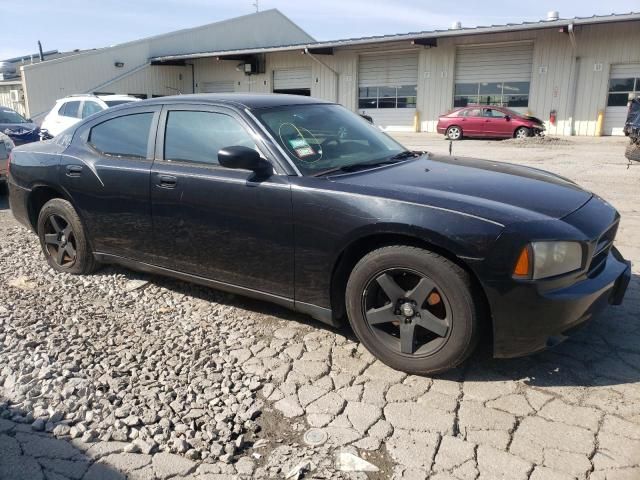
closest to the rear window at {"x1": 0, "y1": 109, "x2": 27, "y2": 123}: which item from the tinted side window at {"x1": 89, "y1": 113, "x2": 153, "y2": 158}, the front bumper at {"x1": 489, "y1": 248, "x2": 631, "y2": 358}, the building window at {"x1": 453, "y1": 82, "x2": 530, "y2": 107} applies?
the tinted side window at {"x1": 89, "y1": 113, "x2": 153, "y2": 158}

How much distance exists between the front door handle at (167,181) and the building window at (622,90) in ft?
74.5

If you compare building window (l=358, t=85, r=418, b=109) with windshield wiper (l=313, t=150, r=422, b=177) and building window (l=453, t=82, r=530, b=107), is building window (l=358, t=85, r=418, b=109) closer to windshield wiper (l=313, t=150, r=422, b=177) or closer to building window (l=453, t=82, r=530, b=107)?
building window (l=453, t=82, r=530, b=107)

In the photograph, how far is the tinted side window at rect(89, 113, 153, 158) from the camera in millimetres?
4180

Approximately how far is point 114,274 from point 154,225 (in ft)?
3.79

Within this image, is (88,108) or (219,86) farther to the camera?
(219,86)

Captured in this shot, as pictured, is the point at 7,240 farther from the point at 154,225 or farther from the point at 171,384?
the point at 171,384

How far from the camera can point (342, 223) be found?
123 inches

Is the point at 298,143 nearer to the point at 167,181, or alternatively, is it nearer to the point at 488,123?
the point at 167,181

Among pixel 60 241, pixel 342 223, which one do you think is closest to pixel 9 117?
pixel 60 241

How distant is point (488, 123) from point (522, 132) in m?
1.34

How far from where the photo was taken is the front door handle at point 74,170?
446 centimetres

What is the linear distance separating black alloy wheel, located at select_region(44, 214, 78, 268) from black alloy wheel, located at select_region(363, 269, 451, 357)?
2.96 meters

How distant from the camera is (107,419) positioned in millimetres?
2730

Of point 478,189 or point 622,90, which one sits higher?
point 622,90
